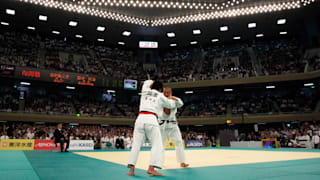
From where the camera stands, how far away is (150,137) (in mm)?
4914

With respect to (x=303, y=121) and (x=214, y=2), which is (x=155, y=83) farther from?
(x=303, y=121)

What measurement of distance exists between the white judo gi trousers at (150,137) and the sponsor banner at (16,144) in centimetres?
1641

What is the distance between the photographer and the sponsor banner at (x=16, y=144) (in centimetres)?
1730

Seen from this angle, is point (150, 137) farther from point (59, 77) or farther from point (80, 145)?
point (59, 77)

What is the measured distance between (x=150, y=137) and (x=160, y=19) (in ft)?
72.7

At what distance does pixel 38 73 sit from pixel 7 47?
6.25 meters

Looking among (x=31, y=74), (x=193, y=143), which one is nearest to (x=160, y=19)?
(x=193, y=143)

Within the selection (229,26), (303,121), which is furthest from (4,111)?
(303,121)

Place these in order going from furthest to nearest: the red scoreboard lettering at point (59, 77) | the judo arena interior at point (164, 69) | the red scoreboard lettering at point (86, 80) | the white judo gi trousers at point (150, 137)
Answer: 1. the red scoreboard lettering at point (86, 80)
2. the red scoreboard lettering at point (59, 77)
3. the judo arena interior at point (164, 69)
4. the white judo gi trousers at point (150, 137)

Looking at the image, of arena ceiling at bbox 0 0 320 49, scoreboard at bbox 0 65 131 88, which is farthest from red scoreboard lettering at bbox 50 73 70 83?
arena ceiling at bbox 0 0 320 49

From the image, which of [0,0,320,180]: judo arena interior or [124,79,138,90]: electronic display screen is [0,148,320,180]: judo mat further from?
[124,79,138,90]: electronic display screen

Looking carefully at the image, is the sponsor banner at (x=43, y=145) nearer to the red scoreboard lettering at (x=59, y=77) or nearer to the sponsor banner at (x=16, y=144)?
the sponsor banner at (x=16, y=144)

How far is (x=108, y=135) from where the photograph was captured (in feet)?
70.6

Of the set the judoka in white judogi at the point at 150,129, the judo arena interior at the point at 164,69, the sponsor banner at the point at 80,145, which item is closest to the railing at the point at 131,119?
the judo arena interior at the point at 164,69
